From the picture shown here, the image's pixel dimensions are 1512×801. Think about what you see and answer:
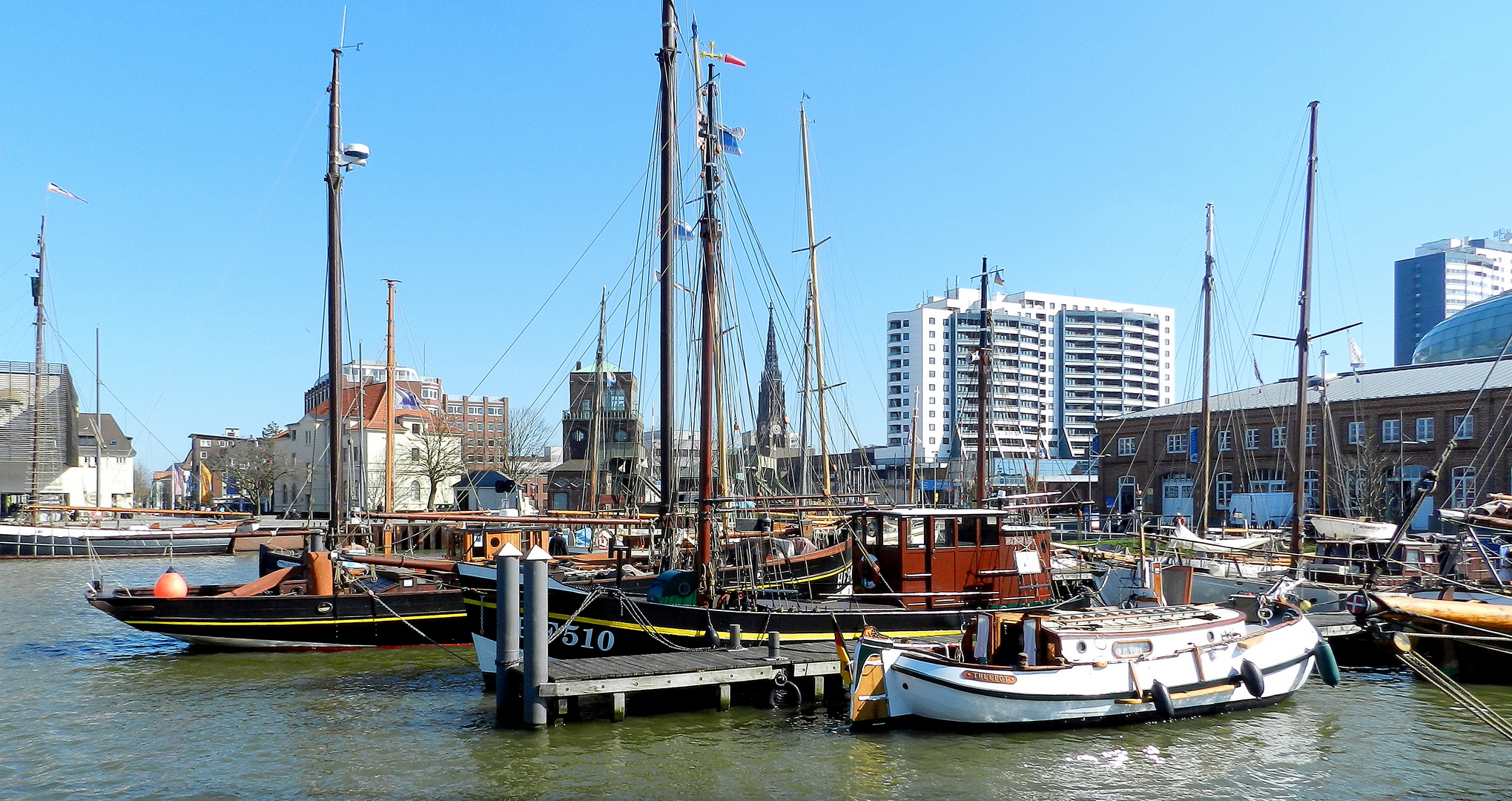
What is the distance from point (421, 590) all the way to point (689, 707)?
1046 cm

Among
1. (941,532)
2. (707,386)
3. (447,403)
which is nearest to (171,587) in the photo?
(707,386)

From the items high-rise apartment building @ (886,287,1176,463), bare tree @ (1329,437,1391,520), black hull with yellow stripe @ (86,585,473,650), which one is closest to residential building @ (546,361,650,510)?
bare tree @ (1329,437,1391,520)

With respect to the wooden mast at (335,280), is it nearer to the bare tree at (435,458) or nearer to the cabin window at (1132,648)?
the cabin window at (1132,648)

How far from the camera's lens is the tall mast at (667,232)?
80.8 feet

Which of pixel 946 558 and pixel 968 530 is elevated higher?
pixel 968 530

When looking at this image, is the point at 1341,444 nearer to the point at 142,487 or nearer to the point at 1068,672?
the point at 1068,672

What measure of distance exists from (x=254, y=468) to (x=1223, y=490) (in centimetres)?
7634

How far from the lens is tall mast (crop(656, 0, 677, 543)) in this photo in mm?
24625

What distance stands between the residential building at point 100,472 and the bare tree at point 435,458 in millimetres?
19928

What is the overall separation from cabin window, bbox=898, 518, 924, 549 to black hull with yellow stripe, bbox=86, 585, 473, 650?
32.8 feet

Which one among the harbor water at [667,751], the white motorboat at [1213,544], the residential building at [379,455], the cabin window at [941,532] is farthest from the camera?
the residential building at [379,455]

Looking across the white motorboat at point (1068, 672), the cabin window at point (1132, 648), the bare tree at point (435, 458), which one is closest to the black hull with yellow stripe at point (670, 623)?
the white motorboat at point (1068, 672)

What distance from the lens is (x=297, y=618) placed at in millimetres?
24734

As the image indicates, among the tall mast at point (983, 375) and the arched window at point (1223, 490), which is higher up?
the tall mast at point (983, 375)
